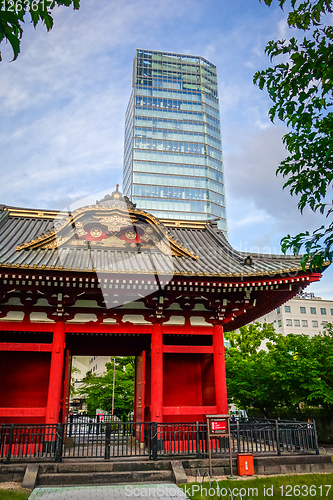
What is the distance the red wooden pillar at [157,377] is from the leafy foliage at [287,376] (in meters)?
13.4

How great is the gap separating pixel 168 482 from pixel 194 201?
77978 mm

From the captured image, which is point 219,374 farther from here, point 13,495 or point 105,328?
point 13,495

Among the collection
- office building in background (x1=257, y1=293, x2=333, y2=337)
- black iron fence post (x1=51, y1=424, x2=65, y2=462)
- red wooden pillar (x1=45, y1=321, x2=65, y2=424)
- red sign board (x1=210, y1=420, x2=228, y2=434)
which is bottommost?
black iron fence post (x1=51, y1=424, x2=65, y2=462)

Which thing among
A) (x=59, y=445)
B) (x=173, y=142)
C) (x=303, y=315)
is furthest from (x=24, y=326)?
(x=173, y=142)

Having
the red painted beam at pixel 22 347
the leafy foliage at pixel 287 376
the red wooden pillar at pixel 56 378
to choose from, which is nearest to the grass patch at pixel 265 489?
the red wooden pillar at pixel 56 378

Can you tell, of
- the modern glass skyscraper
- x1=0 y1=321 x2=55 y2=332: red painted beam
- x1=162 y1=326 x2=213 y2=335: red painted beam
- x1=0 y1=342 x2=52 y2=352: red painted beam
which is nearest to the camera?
x1=0 y1=342 x2=52 y2=352: red painted beam

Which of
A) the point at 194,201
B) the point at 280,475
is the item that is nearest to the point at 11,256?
the point at 280,475

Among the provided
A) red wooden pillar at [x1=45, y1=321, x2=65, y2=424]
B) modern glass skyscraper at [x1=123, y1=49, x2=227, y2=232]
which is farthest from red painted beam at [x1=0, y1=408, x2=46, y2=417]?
modern glass skyscraper at [x1=123, y1=49, x2=227, y2=232]

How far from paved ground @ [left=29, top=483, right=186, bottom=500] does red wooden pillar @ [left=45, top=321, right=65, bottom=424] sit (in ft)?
8.69

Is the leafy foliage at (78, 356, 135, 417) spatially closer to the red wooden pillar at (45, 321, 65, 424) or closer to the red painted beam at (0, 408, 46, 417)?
the red wooden pillar at (45, 321, 65, 424)

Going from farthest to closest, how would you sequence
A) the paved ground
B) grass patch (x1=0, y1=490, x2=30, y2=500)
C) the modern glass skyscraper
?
the modern glass skyscraper
the paved ground
grass patch (x1=0, y1=490, x2=30, y2=500)

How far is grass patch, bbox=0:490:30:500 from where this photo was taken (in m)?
8.52

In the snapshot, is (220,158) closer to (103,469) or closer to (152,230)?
(152,230)

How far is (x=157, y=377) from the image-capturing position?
1281 cm
